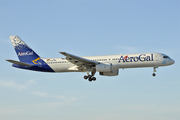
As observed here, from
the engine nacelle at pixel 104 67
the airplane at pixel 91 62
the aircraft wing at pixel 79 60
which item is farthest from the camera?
the airplane at pixel 91 62

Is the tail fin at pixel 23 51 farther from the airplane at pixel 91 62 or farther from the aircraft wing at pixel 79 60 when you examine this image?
the aircraft wing at pixel 79 60

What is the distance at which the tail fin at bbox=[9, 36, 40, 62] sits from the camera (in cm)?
5825

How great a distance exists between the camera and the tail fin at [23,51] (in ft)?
191

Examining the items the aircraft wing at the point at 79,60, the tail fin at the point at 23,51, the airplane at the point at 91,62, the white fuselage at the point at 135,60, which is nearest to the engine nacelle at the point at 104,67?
the airplane at the point at 91,62

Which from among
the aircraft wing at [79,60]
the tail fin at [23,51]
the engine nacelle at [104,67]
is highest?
the tail fin at [23,51]

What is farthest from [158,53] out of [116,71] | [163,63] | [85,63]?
[85,63]

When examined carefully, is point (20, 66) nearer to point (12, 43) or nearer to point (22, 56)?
point (22, 56)

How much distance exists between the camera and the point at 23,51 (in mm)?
59250

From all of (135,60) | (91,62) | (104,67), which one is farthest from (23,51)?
(135,60)

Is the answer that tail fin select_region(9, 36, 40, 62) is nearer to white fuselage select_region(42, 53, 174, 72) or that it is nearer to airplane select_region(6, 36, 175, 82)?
airplane select_region(6, 36, 175, 82)

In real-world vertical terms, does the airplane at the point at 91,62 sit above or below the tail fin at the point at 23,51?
below

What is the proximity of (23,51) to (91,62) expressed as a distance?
16.4 metres

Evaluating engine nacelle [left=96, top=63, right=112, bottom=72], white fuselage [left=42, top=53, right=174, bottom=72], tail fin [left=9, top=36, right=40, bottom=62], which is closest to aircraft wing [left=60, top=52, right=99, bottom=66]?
engine nacelle [left=96, top=63, right=112, bottom=72]

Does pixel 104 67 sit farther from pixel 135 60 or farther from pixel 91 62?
pixel 135 60
